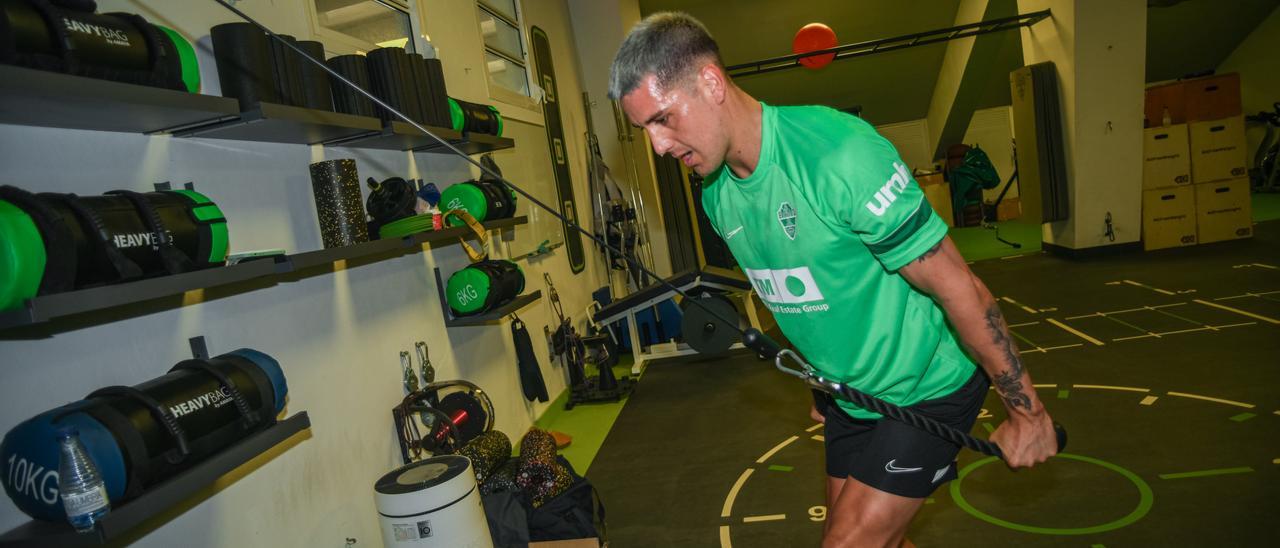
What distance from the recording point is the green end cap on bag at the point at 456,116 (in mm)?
3144

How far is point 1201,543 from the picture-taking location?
2145 mm

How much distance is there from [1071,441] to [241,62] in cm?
333

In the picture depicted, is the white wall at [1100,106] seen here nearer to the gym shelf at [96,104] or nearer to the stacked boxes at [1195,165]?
the stacked boxes at [1195,165]

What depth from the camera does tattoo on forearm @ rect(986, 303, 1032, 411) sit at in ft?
4.42

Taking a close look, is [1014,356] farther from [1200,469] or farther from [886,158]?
[1200,469]

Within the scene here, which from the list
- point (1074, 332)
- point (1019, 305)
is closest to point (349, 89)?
point (1074, 332)

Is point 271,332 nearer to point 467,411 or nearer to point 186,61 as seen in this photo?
point 186,61

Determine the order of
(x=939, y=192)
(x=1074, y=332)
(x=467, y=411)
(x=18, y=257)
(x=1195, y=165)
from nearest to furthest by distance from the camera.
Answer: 1. (x=18, y=257)
2. (x=467, y=411)
3. (x=1074, y=332)
4. (x=1195, y=165)
5. (x=939, y=192)

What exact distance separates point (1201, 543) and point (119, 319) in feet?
9.89

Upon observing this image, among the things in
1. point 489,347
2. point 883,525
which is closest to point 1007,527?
point 883,525

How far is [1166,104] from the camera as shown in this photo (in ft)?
22.3

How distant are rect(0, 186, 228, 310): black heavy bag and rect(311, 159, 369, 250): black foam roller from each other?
28.2 inches

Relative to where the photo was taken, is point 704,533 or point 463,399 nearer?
point 704,533

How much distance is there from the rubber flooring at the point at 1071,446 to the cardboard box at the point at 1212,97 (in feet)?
6.82
